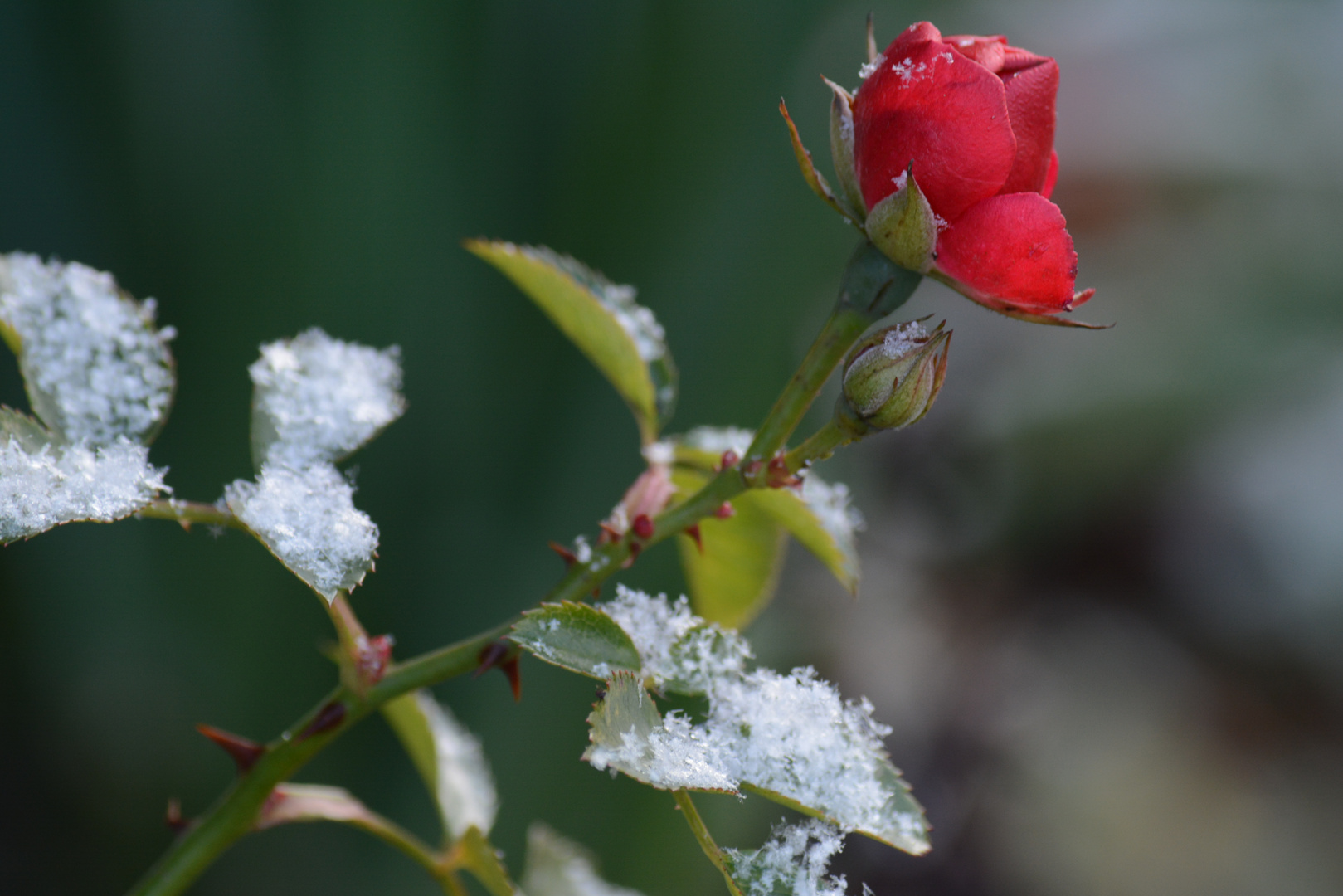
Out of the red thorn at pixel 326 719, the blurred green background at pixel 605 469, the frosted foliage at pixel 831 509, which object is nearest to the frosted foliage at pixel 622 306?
the frosted foliage at pixel 831 509

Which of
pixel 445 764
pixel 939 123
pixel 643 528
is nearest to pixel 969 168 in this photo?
pixel 939 123

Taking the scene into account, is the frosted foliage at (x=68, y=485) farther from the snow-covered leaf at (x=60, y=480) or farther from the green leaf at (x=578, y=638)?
the green leaf at (x=578, y=638)

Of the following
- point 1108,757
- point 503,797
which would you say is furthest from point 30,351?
point 1108,757

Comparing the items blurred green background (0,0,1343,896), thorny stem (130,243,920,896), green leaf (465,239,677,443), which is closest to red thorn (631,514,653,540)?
thorny stem (130,243,920,896)

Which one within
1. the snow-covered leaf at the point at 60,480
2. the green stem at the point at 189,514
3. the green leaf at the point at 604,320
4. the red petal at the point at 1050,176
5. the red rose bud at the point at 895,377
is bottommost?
the green stem at the point at 189,514

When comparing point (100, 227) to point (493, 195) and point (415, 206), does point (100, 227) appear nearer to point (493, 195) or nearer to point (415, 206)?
point (415, 206)
